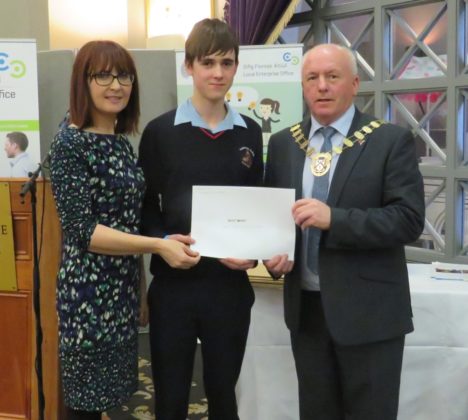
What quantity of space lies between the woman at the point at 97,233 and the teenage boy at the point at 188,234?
0.09m

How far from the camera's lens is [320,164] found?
5.33 feet

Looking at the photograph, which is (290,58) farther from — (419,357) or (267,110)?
(419,357)

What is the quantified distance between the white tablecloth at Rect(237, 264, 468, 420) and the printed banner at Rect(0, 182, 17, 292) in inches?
40.5

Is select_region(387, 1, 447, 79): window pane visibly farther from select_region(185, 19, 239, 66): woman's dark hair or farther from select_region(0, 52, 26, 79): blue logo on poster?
select_region(0, 52, 26, 79): blue logo on poster

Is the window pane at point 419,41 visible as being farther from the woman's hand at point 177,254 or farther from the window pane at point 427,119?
the woman's hand at point 177,254

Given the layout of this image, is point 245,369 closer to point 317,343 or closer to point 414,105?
point 317,343

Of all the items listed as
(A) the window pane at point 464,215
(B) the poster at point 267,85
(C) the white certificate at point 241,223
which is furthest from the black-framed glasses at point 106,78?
(A) the window pane at point 464,215

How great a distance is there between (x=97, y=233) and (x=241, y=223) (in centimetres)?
41

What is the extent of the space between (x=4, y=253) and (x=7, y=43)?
5.18ft

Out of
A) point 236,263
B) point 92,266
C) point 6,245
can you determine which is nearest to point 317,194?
point 236,263

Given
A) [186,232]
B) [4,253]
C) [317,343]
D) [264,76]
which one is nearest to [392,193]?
[317,343]

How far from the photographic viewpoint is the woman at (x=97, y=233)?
1.60 metres

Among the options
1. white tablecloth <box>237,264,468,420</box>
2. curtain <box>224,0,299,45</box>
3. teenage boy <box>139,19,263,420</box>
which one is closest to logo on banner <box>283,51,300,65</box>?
curtain <box>224,0,299,45</box>

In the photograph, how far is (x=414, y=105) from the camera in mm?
3631
